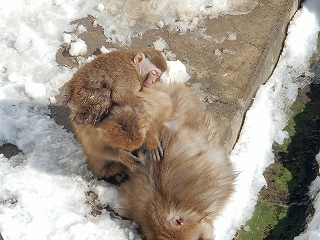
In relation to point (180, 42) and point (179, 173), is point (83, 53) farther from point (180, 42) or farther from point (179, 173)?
point (179, 173)

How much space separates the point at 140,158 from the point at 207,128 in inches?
20.5

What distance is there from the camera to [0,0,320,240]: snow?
3.33 m

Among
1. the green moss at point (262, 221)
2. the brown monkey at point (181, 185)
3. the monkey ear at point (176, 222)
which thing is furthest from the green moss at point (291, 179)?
the monkey ear at point (176, 222)

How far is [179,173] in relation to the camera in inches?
128

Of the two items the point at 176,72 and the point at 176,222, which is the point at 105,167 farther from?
the point at 176,72

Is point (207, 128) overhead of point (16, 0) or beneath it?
overhead

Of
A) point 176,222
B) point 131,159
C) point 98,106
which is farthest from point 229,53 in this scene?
point 176,222

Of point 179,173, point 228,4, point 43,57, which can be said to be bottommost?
point 43,57

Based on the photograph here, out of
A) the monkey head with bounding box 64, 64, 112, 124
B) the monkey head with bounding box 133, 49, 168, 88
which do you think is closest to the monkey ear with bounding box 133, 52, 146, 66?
the monkey head with bounding box 133, 49, 168, 88

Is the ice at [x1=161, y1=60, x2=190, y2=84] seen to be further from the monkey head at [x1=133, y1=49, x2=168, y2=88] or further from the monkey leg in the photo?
the monkey leg

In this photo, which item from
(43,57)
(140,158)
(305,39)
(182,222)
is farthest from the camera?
(305,39)

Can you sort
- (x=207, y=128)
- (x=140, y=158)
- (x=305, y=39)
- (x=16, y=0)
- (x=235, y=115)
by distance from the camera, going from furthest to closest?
(x=305, y=39)
(x=16, y=0)
(x=235, y=115)
(x=207, y=128)
(x=140, y=158)

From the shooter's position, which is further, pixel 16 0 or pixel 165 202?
pixel 16 0

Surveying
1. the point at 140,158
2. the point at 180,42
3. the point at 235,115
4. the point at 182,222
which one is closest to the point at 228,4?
the point at 180,42
